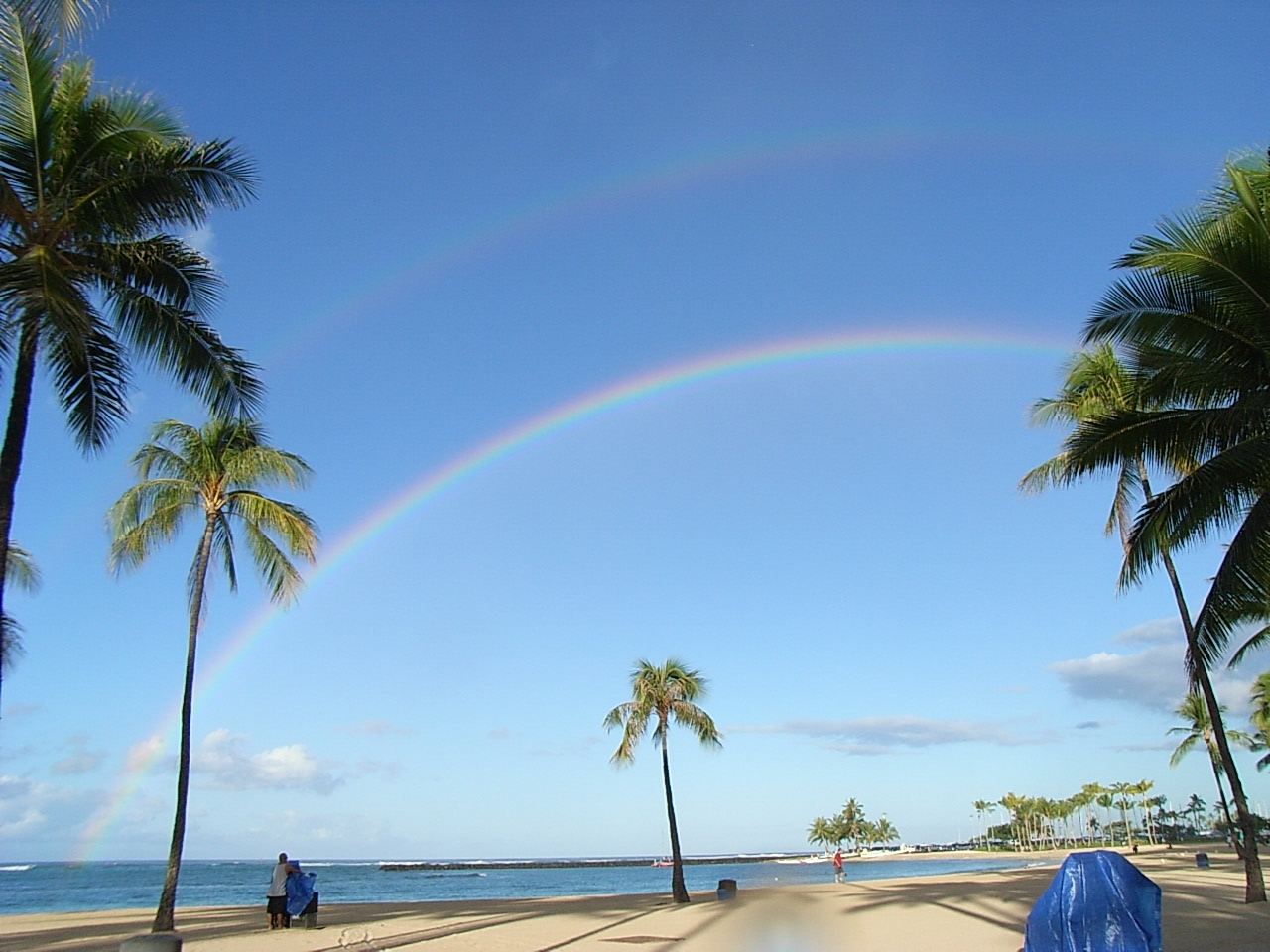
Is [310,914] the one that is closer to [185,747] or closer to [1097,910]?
[185,747]

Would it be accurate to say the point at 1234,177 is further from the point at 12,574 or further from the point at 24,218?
the point at 12,574

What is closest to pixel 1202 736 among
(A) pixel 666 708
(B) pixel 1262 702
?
(B) pixel 1262 702

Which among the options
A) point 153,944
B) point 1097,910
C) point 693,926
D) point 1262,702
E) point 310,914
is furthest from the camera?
point 1262,702

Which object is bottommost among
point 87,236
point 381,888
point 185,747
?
point 381,888

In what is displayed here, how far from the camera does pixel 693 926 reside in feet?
68.7

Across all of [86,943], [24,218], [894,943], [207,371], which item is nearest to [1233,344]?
[894,943]

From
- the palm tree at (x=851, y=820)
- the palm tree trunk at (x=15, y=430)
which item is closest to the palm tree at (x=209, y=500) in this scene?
the palm tree trunk at (x=15, y=430)

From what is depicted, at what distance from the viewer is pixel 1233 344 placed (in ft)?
45.0

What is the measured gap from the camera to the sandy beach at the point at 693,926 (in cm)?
1608

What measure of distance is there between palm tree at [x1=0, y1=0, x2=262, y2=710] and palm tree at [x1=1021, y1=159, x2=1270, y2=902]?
13.6 meters

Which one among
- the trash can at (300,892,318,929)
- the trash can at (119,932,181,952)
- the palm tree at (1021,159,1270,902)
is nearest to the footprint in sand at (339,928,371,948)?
the trash can at (300,892,318,929)

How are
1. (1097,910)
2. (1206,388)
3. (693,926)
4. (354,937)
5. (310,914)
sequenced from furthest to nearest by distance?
(693,926), (310,914), (354,937), (1206,388), (1097,910)

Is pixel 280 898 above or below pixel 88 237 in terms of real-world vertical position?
below

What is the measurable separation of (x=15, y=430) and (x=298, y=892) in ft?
41.9
